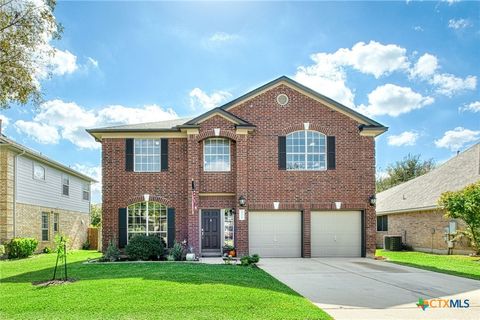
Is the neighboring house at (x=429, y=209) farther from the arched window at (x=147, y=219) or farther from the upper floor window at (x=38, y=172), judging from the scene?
the upper floor window at (x=38, y=172)

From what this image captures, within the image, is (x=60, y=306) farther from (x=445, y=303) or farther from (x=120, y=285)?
(x=445, y=303)

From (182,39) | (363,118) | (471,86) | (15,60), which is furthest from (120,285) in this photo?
(471,86)

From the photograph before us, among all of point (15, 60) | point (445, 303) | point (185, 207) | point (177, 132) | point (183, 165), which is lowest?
point (445, 303)

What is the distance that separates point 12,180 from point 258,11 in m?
13.7

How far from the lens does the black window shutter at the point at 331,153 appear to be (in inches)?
754

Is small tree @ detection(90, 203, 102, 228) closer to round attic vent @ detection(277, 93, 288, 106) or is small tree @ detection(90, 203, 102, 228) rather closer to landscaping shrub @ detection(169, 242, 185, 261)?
landscaping shrub @ detection(169, 242, 185, 261)

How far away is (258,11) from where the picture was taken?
15.0 meters

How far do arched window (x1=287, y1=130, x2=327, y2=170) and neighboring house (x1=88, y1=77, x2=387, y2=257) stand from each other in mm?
A: 43

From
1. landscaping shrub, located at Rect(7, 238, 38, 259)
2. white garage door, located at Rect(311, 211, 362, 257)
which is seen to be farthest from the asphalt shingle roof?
landscaping shrub, located at Rect(7, 238, 38, 259)

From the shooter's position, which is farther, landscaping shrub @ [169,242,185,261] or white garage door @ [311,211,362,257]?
white garage door @ [311,211,362,257]

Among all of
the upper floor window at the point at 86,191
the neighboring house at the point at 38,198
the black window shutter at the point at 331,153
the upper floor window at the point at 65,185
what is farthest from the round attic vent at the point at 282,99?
the upper floor window at the point at 86,191

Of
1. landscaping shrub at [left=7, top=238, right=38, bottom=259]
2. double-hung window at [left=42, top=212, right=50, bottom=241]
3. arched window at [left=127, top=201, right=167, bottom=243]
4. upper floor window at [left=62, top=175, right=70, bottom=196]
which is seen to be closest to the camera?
arched window at [left=127, top=201, right=167, bottom=243]

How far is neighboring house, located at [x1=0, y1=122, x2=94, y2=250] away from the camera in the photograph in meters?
19.9

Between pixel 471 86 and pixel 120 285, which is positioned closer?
pixel 120 285
